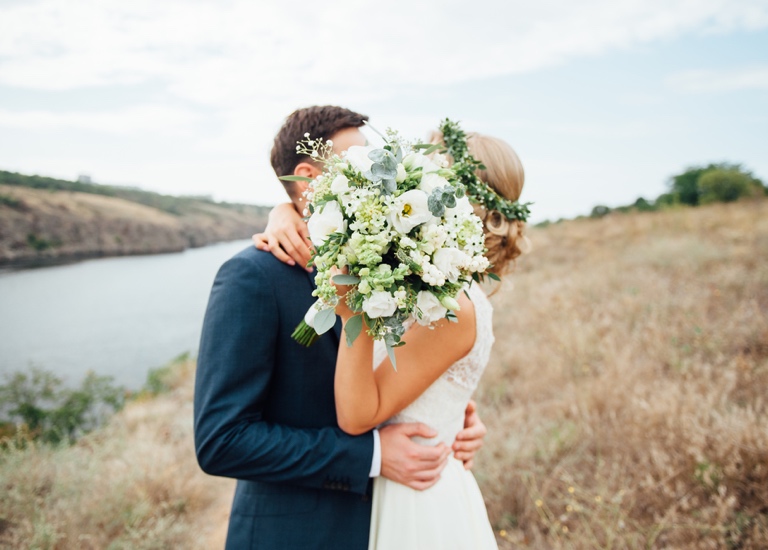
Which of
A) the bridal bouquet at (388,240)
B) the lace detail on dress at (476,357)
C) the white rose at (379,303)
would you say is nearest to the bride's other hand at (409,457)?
the lace detail on dress at (476,357)

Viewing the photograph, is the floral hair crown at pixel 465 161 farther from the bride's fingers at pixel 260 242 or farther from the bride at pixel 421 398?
the bride's fingers at pixel 260 242

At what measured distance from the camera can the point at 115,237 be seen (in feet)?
111

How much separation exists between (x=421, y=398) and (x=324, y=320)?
797 mm

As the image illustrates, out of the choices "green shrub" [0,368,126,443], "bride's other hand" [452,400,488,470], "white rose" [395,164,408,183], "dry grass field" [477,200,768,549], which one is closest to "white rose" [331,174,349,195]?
"white rose" [395,164,408,183]

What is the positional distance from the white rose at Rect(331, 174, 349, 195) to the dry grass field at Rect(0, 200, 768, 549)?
1.34 metres

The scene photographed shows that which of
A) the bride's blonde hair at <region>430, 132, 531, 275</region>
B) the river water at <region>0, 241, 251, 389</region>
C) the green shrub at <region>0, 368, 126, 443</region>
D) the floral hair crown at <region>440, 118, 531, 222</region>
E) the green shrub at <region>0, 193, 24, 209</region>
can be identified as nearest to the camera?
the floral hair crown at <region>440, 118, 531, 222</region>

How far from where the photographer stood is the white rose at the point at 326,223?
1.08 meters

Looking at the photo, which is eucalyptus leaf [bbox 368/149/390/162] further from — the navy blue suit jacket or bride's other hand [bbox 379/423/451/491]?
bride's other hand [bbox 379/423/451/491]

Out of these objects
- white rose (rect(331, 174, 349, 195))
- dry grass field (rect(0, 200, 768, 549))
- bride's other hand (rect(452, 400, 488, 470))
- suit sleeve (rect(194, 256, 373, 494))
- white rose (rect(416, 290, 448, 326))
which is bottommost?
dry grass field (rect(0, 200, 768, 549))

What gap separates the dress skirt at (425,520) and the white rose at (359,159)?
120 centimetres

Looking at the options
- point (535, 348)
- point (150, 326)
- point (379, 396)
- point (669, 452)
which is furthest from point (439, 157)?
point (150, 326)

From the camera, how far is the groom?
142cm

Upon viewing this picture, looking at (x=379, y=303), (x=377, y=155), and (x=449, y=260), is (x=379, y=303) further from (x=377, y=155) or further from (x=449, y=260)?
(x=377, y=155)

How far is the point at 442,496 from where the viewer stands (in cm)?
167
